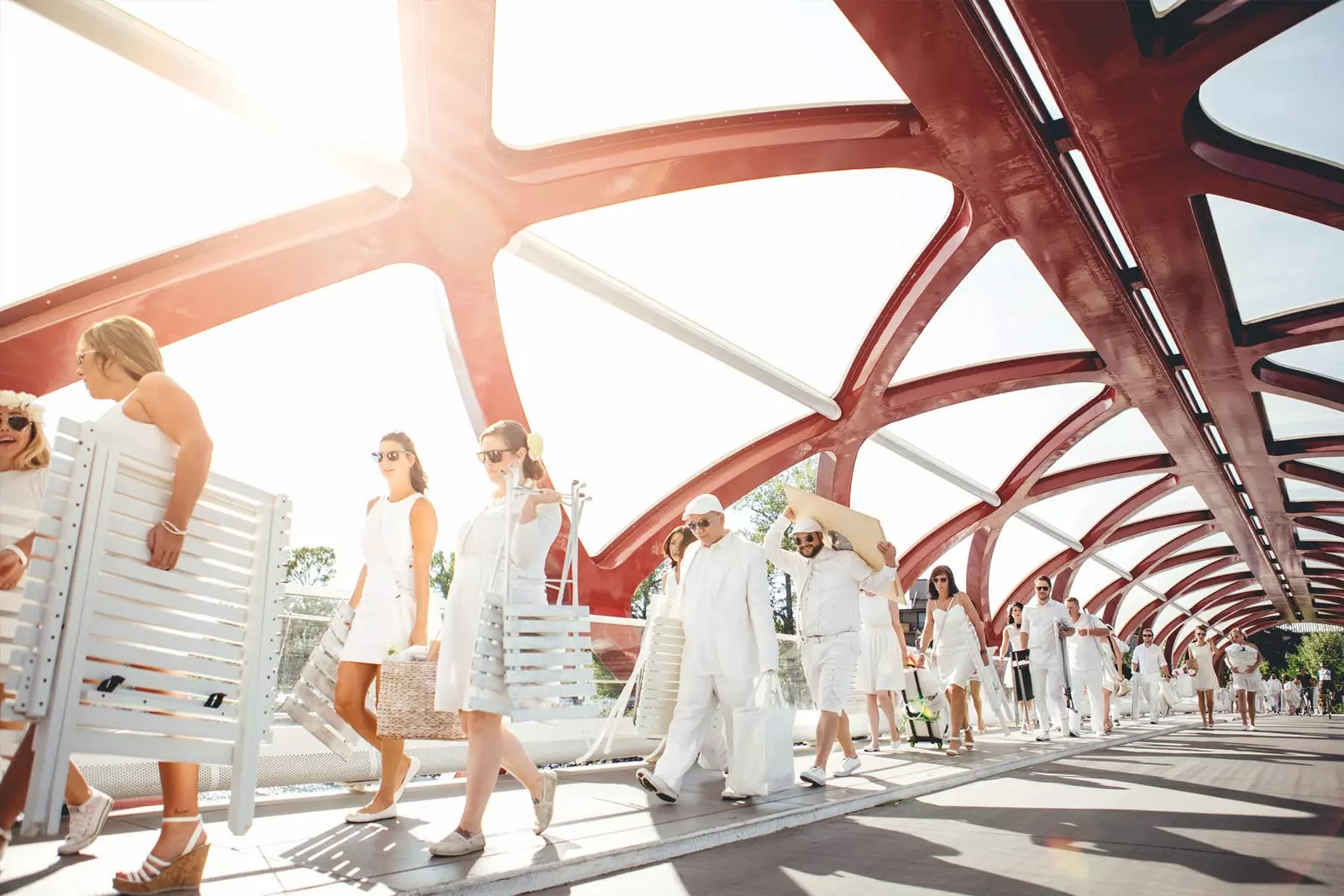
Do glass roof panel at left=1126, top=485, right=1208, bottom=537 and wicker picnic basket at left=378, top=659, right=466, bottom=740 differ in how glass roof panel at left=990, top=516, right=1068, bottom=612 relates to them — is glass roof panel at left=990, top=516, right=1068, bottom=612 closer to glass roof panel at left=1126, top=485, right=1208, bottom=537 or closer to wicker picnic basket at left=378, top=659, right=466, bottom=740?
glass roof panel at left=1126, top=485, right=1208, bottom=537

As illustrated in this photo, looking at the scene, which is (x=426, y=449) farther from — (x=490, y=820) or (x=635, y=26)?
(x=490, y=820)

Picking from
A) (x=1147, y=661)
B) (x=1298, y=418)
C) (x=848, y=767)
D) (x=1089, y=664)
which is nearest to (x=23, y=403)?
(x=848, y=767)

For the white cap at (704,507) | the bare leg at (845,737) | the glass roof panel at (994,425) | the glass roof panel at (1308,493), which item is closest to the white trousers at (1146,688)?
the glass roof panel at (1308,493)

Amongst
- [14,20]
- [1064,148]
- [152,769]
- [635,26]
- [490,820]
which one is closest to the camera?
[490,820]

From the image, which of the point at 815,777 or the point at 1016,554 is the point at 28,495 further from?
the point at 1016,554

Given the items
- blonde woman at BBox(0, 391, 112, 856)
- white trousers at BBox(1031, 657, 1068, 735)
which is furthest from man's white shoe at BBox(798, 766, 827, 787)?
white trousers at BBox(1031, 657, 1068, 735)

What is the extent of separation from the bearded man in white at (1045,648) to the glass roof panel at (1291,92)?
18.9 ft

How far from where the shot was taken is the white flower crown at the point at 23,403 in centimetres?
336

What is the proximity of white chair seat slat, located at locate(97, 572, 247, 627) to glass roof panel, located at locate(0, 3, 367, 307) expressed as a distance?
5.51m

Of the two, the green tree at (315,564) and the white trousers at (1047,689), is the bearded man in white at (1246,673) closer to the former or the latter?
the white trousers at (1047,689)

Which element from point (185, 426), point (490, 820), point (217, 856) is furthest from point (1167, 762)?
point (185, 426)

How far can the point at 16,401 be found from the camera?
3.40 metres

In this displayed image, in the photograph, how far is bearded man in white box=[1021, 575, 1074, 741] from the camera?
11641 mm

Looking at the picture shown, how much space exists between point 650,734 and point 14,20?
684cm
